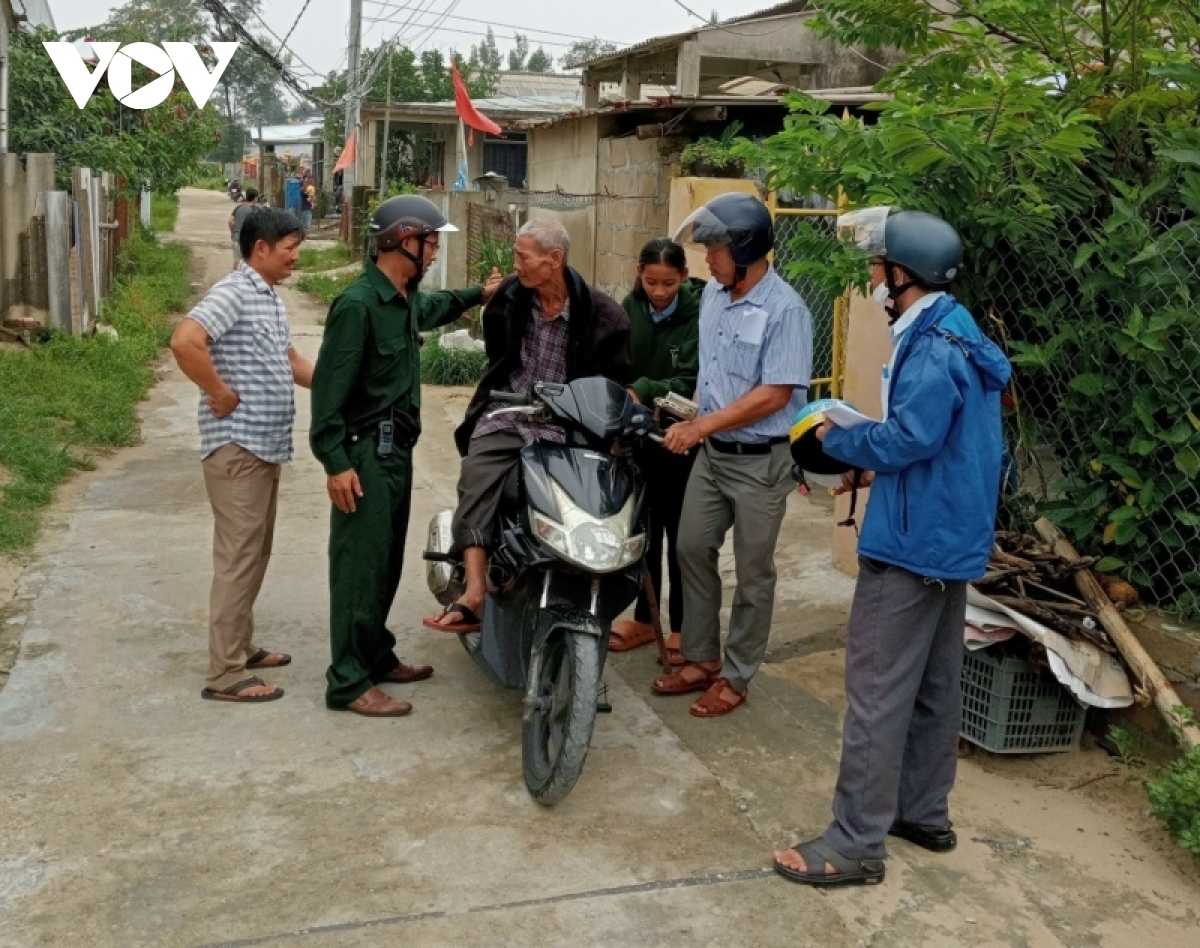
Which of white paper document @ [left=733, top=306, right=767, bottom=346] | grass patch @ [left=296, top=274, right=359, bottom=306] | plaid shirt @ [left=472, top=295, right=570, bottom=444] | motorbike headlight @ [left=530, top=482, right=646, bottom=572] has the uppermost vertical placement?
white paper document @ [left=733, top=306, right=767, bottom=346]

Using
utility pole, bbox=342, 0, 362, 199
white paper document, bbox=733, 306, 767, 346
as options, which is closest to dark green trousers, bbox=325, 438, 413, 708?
white paper document, bbox=733, 306, 767, 346

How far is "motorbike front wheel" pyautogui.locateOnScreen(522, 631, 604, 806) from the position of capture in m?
3.73

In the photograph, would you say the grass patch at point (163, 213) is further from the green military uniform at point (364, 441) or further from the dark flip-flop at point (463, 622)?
the dark flip-flop at point (463, 622)

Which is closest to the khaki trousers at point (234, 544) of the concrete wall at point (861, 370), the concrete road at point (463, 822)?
the concrete road at point (463, 822)

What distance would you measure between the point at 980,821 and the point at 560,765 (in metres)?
1.32

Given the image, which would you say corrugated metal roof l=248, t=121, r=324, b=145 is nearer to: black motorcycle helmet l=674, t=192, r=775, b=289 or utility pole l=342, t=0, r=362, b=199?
utility pole l=342, t=0, r=362, b=199

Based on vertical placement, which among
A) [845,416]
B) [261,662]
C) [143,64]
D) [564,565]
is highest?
[143,64]

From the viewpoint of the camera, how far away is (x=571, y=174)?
15.0 metres

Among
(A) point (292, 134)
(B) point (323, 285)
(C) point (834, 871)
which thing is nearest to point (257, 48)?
(B) point (323, 285)

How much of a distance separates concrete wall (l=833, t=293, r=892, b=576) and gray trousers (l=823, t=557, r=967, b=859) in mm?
2209

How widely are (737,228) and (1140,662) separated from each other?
1941 mm

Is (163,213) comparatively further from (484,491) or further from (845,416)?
(845,416)

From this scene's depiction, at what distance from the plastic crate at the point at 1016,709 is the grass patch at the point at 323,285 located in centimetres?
1527

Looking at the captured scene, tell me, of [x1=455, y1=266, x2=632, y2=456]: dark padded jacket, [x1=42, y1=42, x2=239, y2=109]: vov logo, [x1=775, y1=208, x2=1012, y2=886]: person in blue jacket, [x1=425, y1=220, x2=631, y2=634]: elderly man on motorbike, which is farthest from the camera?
[x1=42, y1=42, x2=239, y2=109]: vov logo
